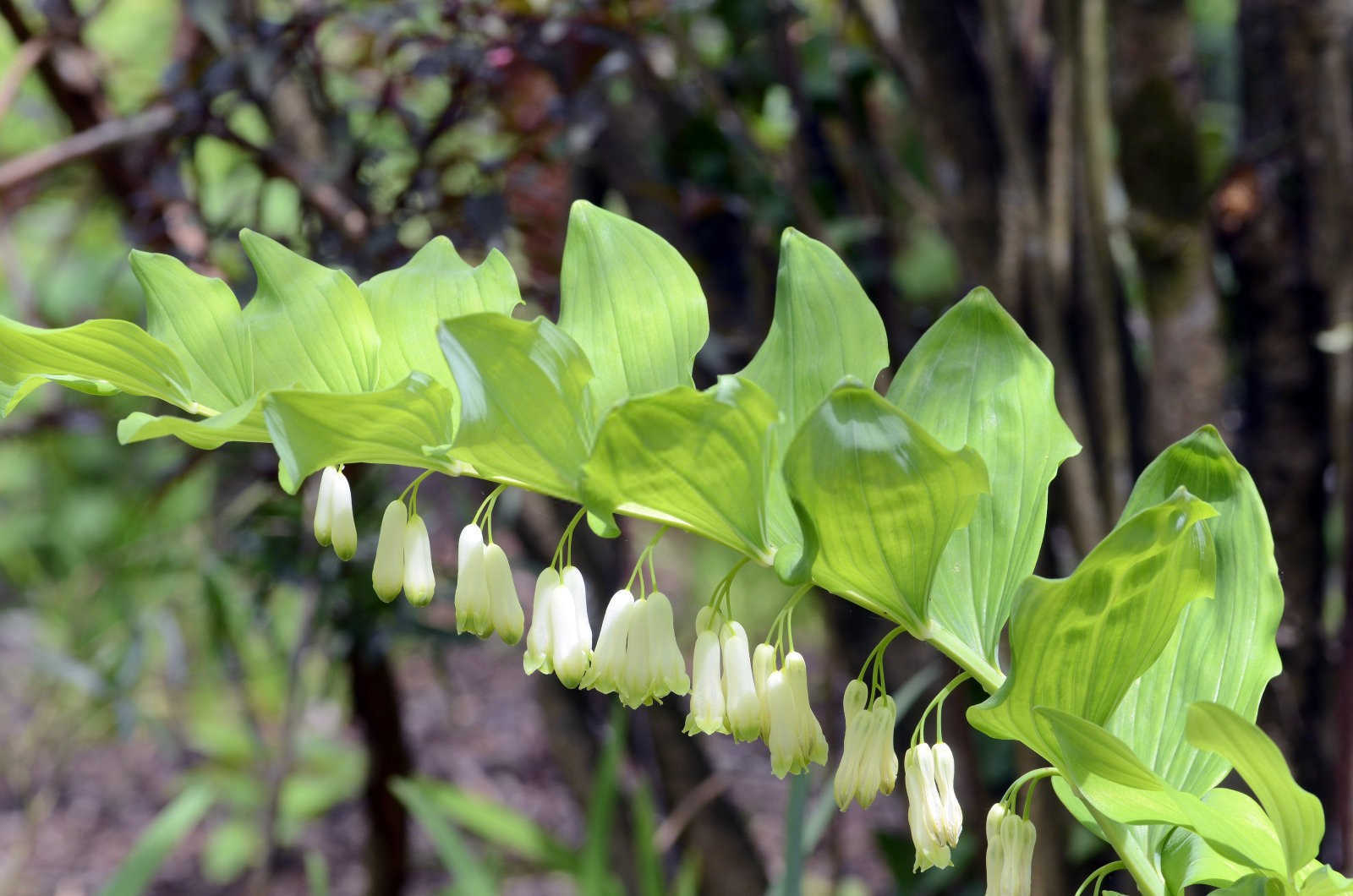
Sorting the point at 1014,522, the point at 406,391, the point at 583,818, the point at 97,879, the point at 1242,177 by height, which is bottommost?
the point at 97,879

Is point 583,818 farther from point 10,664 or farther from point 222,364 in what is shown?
point 10,664

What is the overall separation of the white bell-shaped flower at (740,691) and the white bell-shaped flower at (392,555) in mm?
120

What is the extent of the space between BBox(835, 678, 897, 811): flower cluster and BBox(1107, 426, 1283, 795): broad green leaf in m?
0.09

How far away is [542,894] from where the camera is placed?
195 cm

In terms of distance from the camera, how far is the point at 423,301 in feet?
1.24

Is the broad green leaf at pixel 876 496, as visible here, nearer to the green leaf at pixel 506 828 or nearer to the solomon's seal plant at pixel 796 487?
the solomon's seal plant at pixel 796 487

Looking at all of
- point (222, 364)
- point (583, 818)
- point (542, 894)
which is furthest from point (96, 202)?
point (542, 894)

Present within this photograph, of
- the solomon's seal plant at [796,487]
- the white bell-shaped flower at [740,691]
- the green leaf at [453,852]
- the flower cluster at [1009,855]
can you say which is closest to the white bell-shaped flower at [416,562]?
the solomon's seal plant at [796,487]

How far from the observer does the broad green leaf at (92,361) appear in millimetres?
339

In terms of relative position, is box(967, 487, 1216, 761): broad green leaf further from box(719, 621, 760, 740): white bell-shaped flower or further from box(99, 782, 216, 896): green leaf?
box(99, 782, 216, 896): green leaf

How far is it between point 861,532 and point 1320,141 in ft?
2.59

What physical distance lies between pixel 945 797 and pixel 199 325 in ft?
1.00

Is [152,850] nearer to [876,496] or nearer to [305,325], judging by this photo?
Result: [305,325]

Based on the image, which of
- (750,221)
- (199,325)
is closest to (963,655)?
(199,325)
